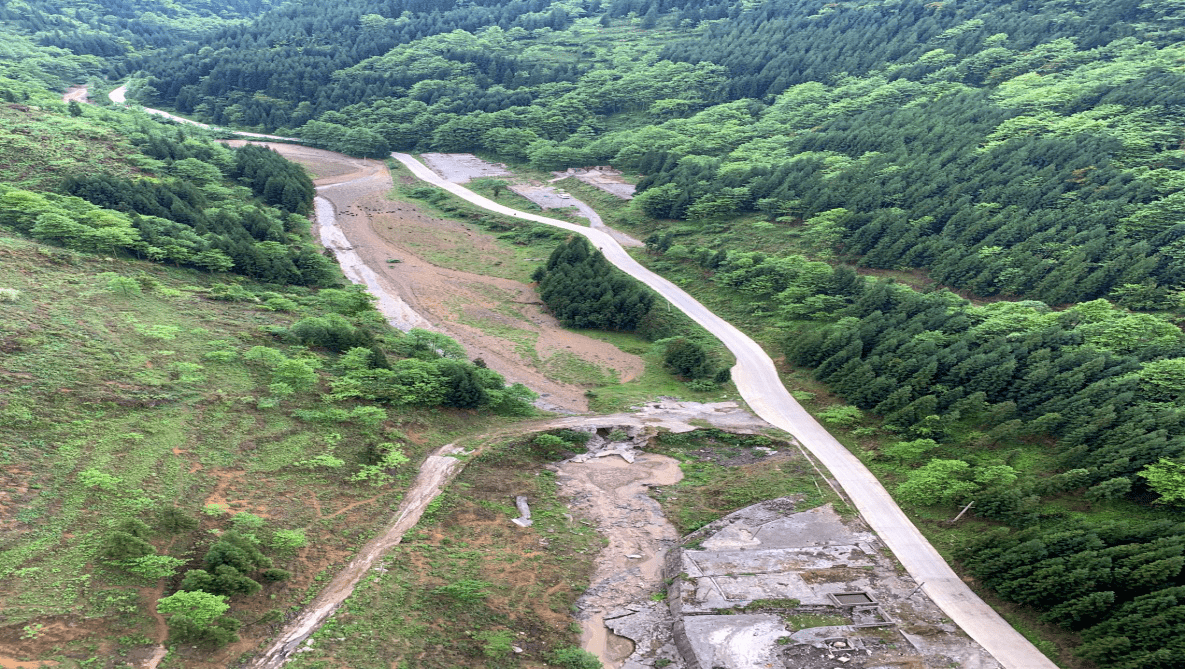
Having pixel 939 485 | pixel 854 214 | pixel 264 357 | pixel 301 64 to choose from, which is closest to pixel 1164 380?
pixel 939 485

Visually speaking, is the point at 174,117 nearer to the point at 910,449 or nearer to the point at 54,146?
the point at 54,146

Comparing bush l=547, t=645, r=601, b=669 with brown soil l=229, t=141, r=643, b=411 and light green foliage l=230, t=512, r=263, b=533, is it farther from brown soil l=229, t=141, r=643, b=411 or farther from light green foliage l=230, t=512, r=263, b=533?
brown soil l=229, t=141, r=643, b=411

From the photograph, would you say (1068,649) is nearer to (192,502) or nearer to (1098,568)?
(1098,568)

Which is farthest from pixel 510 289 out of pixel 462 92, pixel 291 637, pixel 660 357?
pixel 462 92

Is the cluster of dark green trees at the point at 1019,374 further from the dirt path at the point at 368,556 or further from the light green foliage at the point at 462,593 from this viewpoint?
the dirt path at the point at 368,556

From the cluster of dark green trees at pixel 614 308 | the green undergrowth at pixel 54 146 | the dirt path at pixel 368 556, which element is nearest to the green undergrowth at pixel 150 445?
the dirt path at pixel 368 556

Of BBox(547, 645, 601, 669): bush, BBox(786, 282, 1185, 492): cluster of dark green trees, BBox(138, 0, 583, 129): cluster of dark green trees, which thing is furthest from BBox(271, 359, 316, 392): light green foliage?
BBox(138, 0, 583, 129): cluster of dark green trees
